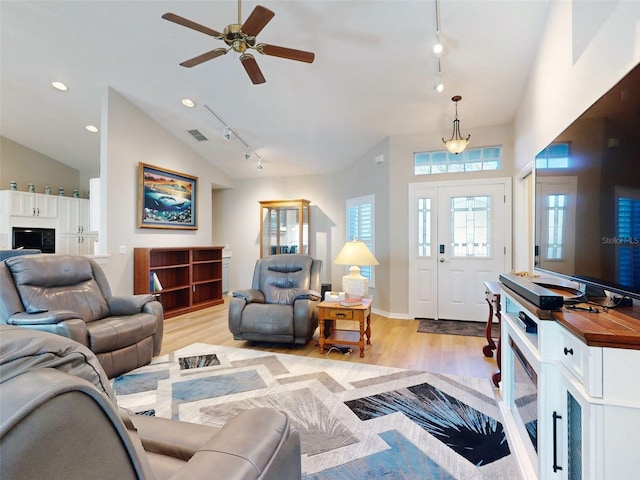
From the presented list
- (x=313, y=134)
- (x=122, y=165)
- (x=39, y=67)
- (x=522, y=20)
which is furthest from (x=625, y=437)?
(x=39, y=67)

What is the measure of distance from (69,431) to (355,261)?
115 inches

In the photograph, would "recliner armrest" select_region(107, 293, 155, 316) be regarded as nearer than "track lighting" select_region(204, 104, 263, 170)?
Yes

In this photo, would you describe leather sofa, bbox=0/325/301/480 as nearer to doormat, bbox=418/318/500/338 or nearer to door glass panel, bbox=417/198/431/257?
doormat, bbox=418/318/500/338

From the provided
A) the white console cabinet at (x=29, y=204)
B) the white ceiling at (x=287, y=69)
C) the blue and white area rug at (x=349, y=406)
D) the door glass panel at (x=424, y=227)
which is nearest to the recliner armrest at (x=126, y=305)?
the blue and white area rug at (x=349, y=406)

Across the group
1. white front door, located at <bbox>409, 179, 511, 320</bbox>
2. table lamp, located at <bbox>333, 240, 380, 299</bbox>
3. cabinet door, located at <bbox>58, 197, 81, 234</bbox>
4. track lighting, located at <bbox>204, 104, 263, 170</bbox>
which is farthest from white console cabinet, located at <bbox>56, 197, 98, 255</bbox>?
white front door, located at <bbox>409, 179, 511, 320</bbox>

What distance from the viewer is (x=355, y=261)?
3299mm

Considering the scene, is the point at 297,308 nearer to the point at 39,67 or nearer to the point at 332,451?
the point at 332,451

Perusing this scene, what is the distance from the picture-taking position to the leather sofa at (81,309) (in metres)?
2.51

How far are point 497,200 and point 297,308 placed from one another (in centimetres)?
321

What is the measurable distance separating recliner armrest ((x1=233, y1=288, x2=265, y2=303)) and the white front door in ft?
7.68

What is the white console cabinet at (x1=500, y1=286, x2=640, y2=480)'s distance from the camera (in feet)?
3.08

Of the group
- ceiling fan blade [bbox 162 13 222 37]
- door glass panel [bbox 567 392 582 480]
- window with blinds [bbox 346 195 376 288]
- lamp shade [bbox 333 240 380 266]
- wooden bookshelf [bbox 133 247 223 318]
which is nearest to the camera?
door glass panel [bbox 567 392 582 480]

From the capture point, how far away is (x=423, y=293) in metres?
4.84

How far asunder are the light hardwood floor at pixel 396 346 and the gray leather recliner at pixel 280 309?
170 millimetres
